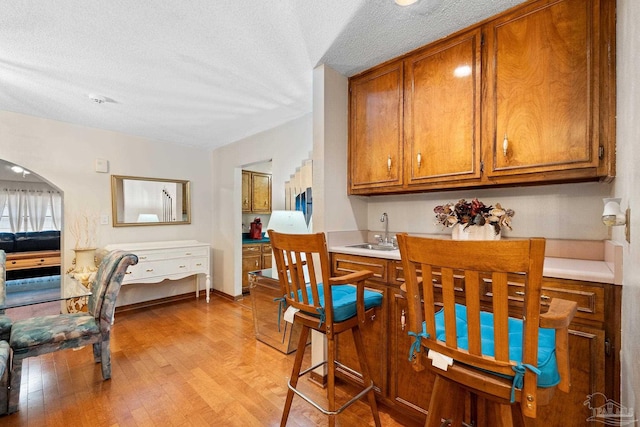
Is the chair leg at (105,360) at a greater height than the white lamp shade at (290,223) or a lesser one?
lesser

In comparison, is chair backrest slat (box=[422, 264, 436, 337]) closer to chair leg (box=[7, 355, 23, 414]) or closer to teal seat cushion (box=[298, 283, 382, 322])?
teal seat cushion (box=[298, 283, 382, 322])

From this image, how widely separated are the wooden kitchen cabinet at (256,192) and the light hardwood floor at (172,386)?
2227 millimetres

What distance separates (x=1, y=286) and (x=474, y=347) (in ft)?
10.1

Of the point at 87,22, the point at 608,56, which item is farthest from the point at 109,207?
the point at 608,56

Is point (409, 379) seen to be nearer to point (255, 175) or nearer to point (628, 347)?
point (628, 347)

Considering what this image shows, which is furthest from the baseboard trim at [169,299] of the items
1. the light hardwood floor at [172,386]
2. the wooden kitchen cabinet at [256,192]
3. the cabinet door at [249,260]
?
the wooden kitchen cabinet at [256,192]

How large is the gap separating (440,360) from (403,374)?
94 centimetres

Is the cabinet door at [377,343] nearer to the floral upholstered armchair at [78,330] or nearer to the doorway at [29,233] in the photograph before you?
the floral upholstered armchair at [78,330]

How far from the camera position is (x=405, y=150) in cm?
194

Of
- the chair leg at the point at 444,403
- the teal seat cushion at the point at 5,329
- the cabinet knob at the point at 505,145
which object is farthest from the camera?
the teal seat cushion at the point at 5,329

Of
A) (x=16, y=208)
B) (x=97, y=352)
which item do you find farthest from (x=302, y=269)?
(x=16, y=208)

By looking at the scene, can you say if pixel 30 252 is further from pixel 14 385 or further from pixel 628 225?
pixel 628 225

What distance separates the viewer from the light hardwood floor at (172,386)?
1.71 metres

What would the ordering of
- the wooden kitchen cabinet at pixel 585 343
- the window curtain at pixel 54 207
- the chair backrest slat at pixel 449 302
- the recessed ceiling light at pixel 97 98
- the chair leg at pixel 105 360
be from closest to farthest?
the chair backrest slat at pixel 449 302 < the wooden kitchen cabinet at pixel 585 343 < the chair leg at pixel 105 360 < the recessed ceiling light at pixel 97 98 < the window curtain at pixel 54 207
